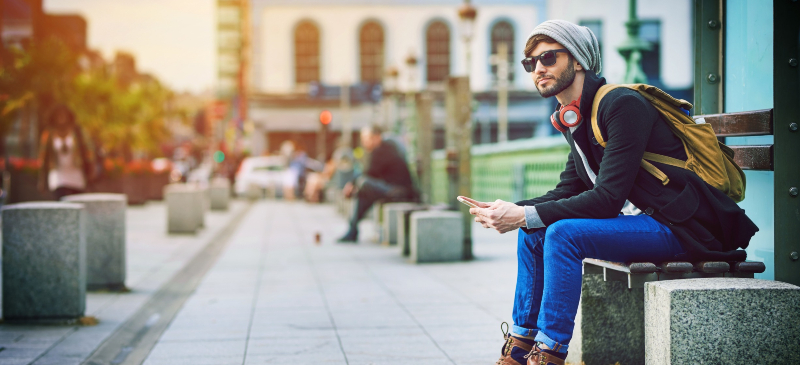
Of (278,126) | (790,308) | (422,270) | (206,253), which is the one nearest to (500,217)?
(790,308)

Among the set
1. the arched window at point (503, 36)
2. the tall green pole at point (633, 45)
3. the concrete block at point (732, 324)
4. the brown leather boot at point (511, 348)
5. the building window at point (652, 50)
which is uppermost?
the arched window at point (503, 36)

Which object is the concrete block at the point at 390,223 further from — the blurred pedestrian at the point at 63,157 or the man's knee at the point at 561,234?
the man's knee at the point at 561,234

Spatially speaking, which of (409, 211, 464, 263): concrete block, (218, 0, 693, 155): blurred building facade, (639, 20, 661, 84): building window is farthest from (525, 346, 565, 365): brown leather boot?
(218, 0, 693, 155): blurred building facade

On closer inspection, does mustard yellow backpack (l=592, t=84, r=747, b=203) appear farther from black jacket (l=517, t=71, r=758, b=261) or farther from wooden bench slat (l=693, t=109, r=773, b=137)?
wooden bench slat (l=693, t=109, r=773, b=137)

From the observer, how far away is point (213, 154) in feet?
113

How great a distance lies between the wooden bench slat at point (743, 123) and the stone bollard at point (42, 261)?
418cm

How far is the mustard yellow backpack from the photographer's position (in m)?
3.44

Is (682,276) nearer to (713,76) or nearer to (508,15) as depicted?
(713,76)

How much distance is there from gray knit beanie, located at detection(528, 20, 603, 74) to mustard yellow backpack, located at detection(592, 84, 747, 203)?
0.72 ft

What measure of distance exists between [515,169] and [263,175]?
18.4 m

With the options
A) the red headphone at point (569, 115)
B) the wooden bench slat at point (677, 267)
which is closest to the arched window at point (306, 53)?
the red headphone at point (569, 115)

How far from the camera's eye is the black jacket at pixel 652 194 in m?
3.36

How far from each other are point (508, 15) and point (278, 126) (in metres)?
14.1

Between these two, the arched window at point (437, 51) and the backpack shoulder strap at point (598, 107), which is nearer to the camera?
the backpack shoulder strap at point (598, 107)
